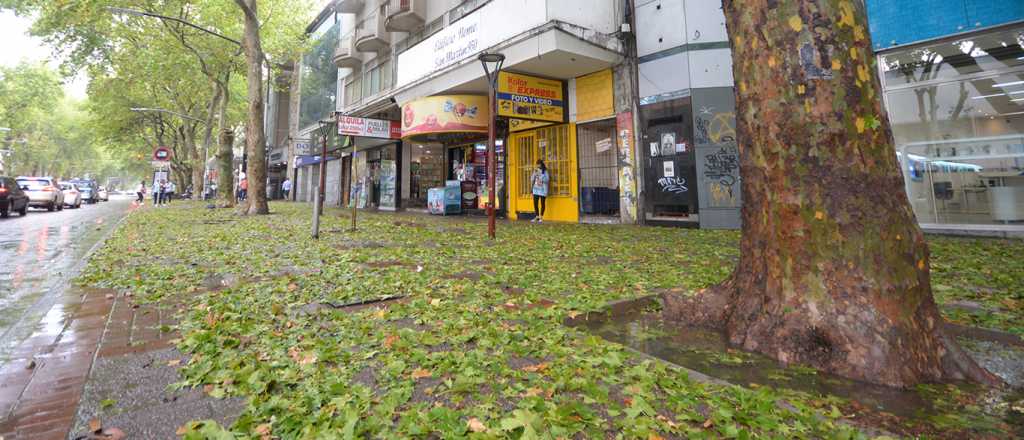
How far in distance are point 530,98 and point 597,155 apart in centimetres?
281

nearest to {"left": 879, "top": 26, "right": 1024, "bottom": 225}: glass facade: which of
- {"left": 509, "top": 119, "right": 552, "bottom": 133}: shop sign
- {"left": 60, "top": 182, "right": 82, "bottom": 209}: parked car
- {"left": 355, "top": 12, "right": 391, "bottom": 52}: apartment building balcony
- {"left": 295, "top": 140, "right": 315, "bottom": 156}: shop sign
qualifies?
{"left": 509, "top": 119, "right": 552, "bottom": 133}: shop sign

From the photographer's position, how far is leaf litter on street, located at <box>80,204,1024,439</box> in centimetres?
177

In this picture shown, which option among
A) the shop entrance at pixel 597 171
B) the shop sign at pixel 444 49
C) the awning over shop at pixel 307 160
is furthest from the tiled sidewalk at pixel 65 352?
the awning over shop at pixel 307 160

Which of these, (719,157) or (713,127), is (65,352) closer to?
(719,157)

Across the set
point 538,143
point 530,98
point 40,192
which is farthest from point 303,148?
point 530,98

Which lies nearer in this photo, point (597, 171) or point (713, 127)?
point (713, 127)

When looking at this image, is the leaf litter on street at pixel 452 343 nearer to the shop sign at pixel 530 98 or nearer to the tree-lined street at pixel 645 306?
the tree-lined street at pixel 645 306

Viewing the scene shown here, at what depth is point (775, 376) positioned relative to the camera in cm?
240

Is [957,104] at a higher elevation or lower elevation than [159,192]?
lower

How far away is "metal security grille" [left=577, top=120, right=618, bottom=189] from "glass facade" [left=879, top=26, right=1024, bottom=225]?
6546 mm

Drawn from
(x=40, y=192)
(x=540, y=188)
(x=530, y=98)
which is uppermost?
(x=530, y=98)

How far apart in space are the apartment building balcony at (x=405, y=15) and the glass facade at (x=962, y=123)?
16.5 m

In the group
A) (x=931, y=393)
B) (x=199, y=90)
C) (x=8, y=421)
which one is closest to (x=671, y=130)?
(x=931, y=393)

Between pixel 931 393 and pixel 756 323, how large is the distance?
2.74 ft
